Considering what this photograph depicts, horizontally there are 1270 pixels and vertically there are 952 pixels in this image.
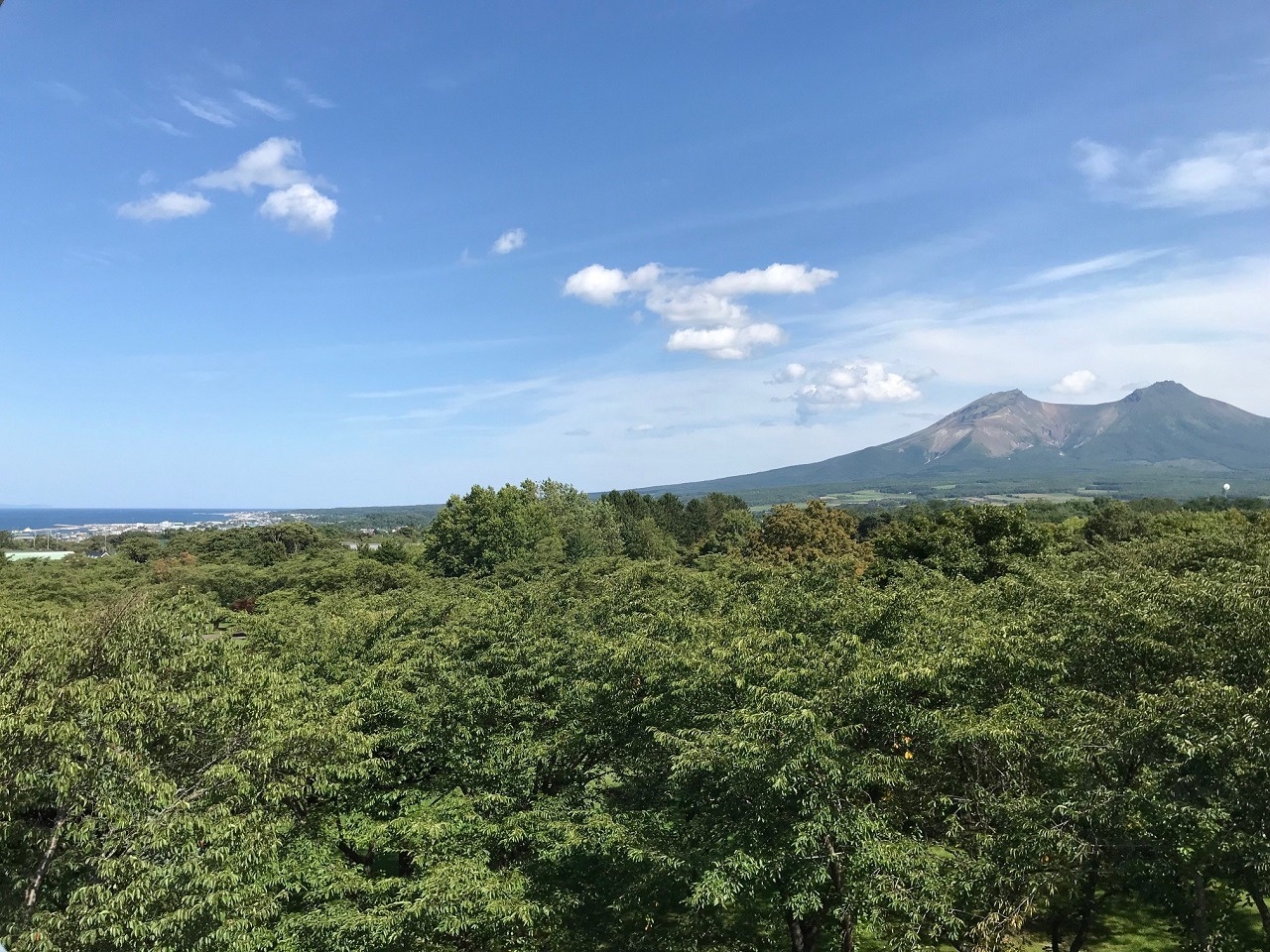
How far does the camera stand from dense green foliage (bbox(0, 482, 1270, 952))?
953 cm

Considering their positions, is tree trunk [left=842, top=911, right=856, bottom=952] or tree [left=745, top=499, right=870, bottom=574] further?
tree [left=745, top=499, right=870, bottom=574]

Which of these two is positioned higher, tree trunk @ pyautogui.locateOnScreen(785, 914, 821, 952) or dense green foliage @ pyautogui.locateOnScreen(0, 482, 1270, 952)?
dense green foliage @ pyautogui.locateOnScreen(0, 482, 1270, 952)

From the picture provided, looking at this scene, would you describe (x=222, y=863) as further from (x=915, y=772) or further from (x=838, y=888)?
(x=915, y=772)

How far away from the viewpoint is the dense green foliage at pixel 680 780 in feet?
31.3

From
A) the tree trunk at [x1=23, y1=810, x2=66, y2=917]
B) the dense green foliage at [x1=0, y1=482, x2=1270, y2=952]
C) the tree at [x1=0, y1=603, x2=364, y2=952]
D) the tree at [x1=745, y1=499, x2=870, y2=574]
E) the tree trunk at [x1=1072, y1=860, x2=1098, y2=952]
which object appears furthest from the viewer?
the tree at [x1=745, y1=499, x2=870, y2=574]

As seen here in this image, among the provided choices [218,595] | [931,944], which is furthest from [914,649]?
[218,595]

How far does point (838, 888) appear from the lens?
11.1 m

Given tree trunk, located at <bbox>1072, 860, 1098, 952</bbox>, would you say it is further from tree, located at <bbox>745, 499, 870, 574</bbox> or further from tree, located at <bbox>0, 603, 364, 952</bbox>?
tree, located at <bbox>745, 499, 870, 574</bbox>

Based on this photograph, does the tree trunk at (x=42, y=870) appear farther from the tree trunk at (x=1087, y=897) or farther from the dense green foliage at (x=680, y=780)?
the tree trunk at (x=1087, y=897)

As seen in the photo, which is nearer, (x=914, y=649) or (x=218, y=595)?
(x=914, y=649)

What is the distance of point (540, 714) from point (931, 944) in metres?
8.54

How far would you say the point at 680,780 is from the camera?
12.5 metres

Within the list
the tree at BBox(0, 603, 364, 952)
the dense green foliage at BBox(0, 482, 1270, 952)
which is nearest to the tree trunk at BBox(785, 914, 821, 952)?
the dense green foliage at BBox(0, 482, 1270, 952)

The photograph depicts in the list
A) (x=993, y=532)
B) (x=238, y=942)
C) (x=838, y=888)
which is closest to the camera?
(x=238, y=942)
